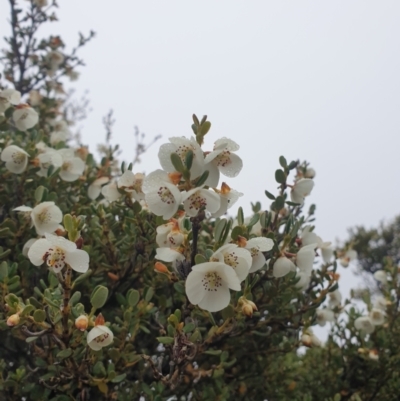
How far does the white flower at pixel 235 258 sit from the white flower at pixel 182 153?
0.67 ft

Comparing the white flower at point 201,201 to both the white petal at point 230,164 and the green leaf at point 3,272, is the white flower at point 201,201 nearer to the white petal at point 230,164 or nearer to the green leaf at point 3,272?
the white petal at point 230,164

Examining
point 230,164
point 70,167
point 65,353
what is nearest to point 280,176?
point 230,164

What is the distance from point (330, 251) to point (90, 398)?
1317 mm

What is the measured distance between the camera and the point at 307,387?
2.79m

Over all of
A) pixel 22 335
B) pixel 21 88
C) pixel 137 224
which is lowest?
pixel 22 335

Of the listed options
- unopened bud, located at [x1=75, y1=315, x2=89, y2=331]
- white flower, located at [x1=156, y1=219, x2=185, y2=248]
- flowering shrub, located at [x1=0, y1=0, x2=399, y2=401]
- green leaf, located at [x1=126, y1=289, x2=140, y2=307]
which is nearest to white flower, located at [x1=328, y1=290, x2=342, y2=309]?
flowering shrub, located at [x1=0, y1=0, x2=399, y2=401]

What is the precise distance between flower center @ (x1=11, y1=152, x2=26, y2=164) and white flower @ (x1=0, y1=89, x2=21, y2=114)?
1.42ft

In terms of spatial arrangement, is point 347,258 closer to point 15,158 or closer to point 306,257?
point 306,257

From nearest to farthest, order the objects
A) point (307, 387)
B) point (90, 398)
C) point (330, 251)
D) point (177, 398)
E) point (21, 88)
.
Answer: point (90, 398), point (177, 398), point (330, 251), point (307, 387), point (21, 88)

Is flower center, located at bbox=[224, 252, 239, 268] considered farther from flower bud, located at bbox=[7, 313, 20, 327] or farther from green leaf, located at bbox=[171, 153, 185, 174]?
flower bud, located at bbox=[7, 313, 20, 327]

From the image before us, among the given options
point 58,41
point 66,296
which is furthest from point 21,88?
point 66,296

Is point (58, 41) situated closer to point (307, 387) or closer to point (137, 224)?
point (137, 224)

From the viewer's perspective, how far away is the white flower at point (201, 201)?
43.8 inches

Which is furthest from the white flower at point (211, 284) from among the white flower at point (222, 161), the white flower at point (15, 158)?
the white flower at point (15, 158)
